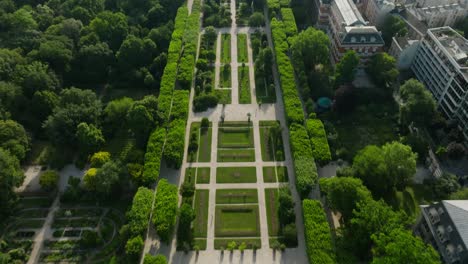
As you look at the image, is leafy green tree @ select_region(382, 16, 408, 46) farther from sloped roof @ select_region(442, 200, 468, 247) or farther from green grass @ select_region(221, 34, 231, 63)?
sloped roof @ select_region(442, 200, 468, 247)

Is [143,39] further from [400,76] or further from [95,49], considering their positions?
[400,76]

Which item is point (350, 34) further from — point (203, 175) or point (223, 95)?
point (203, 175)

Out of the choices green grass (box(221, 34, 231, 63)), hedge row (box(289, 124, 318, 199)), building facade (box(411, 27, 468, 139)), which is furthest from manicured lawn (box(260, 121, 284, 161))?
building facade (box(411, 27, 468, 139))

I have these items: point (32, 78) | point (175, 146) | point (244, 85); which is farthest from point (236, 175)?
point (32, 78)

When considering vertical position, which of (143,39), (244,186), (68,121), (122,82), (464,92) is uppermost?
(143,39)

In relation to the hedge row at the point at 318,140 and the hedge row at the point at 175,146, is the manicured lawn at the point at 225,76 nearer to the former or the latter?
the hedge row at the point at 175,146

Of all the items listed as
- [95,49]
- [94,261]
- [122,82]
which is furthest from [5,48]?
[94,261]
